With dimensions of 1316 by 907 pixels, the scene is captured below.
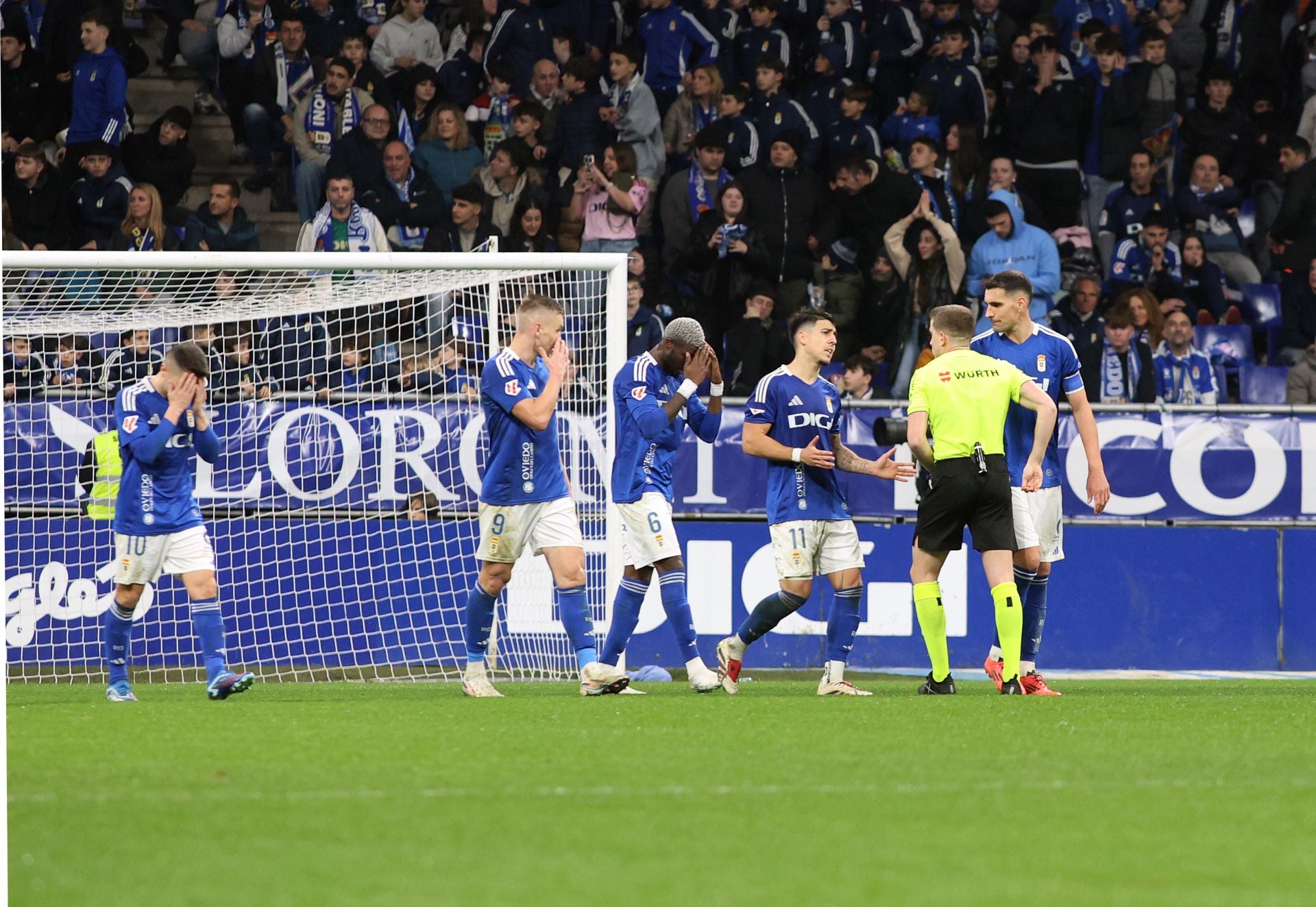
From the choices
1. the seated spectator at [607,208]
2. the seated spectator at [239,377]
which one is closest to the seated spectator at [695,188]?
the seated spectator at [607,208]

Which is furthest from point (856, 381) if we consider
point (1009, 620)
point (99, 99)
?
point (99, 99)

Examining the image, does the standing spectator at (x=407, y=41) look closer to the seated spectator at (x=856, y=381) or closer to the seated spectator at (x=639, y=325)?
the seated spectator at (x=639, y=325)

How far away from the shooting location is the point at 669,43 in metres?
15.6

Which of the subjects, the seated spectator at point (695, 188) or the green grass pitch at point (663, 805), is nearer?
the green grass pitch at point (663, 805)

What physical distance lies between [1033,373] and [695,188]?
5995mm

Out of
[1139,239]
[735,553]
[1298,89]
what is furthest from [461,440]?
[1298,89]

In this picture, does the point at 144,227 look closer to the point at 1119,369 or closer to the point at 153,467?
the point at 153,467

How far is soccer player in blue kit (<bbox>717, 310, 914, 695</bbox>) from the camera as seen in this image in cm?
867

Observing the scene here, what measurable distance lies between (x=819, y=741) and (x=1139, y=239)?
940 cm

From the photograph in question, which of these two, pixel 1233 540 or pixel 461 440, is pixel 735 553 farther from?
pixel 1233 540

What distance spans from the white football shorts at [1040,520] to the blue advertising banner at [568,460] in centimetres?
274

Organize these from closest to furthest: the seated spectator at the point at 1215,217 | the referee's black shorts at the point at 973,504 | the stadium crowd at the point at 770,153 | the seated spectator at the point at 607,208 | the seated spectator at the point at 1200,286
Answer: the referee's black shorts at the point at 973,504, the stadium crowd at the point at 770,153, the seated spectator at the point at 607,208, the seated spectator at the point at 1200,286, the seated spectator at the point at 1215,217

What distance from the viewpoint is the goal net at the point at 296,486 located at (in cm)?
1105

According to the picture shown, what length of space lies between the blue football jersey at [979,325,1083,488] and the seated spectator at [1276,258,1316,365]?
237 inches
